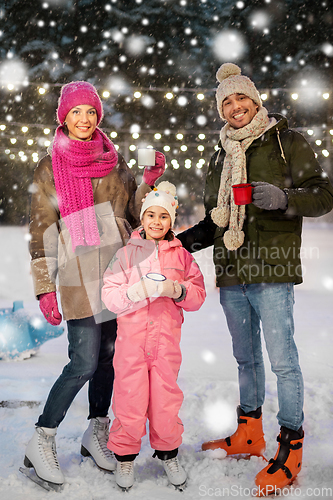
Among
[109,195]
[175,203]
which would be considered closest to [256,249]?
[175,203]

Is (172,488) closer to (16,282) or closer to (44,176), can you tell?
(44,176)

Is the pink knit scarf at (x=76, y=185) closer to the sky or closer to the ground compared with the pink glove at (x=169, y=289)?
closer to the sky

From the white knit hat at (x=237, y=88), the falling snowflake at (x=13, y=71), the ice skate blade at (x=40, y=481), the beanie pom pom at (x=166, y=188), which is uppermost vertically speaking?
the falling snowflake at (x=13, y=71)

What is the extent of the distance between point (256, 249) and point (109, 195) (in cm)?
88

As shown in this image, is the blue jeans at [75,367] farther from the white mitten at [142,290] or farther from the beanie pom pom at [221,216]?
the beanie pom pom at [221,216]

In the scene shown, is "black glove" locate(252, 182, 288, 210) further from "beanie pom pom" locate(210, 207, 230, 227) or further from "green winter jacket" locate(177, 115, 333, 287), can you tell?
"beanie pom pom" locate(210, 207, 230, 227)

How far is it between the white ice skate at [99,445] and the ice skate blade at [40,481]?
26cm

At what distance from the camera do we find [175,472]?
6.59ft

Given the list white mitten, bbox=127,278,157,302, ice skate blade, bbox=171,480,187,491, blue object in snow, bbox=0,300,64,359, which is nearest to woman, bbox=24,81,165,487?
white mitten, bbox=127,278,157,302

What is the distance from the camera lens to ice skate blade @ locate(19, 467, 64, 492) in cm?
195

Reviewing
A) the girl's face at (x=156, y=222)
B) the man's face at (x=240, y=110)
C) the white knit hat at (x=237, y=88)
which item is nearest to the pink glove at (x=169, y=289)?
the girl's face at (x=156, y=222)

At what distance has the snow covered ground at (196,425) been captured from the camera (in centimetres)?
196

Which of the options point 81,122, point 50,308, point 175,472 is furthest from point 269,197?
point 175,472

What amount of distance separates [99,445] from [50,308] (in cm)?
85
